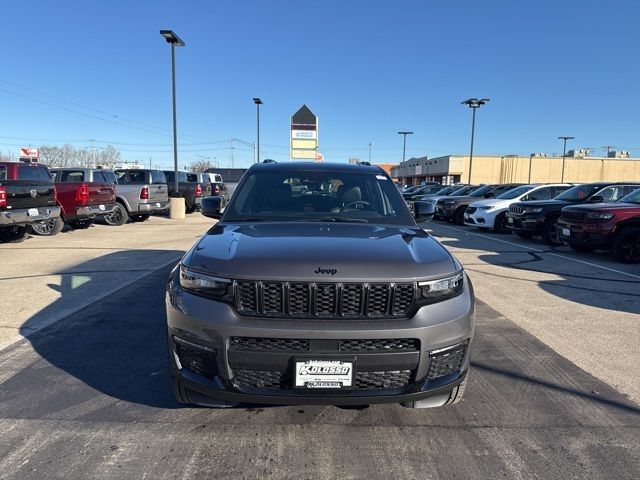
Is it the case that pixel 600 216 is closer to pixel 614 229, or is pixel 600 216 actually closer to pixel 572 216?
pixel 614 229

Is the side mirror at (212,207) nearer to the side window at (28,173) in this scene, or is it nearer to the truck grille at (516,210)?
the side window at (28,173)

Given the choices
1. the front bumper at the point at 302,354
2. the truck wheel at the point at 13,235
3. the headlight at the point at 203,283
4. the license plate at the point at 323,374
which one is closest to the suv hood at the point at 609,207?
the front bumper at the point at 302,354

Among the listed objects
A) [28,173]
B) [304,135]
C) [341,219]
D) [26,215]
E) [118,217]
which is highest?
[304,135]

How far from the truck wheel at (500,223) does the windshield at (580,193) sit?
2.37m

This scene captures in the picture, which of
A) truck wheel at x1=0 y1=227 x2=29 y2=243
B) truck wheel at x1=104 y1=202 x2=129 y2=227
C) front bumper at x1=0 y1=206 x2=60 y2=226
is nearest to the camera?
front bumper at x1=0 y1=206 x2=60 y2=226

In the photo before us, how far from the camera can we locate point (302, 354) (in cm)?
255

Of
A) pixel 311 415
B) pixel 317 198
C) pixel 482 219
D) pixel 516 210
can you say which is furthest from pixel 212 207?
pixel 482 219

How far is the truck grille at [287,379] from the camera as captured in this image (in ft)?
8.52

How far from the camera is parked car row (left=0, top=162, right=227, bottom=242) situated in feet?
34.5

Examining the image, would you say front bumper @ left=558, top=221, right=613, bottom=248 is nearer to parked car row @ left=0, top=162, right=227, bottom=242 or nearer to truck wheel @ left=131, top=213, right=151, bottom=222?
parked car row @ left=0, top=162, right=227, bottom=242

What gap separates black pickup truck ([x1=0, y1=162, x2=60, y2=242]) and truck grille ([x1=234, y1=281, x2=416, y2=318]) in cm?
977

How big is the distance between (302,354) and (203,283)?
2.40ft

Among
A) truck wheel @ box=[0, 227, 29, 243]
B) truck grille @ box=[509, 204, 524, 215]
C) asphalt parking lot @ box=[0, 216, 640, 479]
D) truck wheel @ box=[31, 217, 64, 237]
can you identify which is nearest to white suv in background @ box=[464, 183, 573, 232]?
truck grille @ box=[509, 204, 524, 215]

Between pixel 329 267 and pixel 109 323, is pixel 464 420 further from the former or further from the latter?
pixel 109 323
